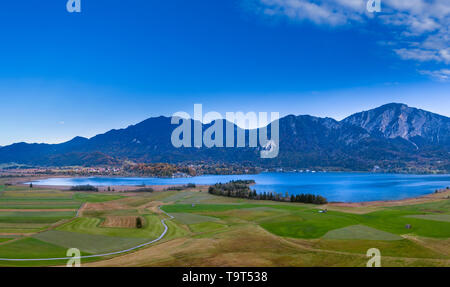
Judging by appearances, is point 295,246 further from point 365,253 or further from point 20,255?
point 20,255

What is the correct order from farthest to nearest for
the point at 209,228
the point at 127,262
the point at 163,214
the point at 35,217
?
the point at 163,214, the point at 35,217, the point at 209,228, the point at 127,262

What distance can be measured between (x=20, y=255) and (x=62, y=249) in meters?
4.74

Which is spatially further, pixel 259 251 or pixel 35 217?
pixel 35 217

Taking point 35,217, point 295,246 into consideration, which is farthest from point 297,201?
point 35,217

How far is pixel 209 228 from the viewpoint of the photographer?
53.5 meters

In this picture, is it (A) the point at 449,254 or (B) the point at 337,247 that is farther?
(B) the point at 337,247

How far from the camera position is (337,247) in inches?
1473

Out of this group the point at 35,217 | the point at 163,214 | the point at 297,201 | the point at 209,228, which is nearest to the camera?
the point at 209,228
